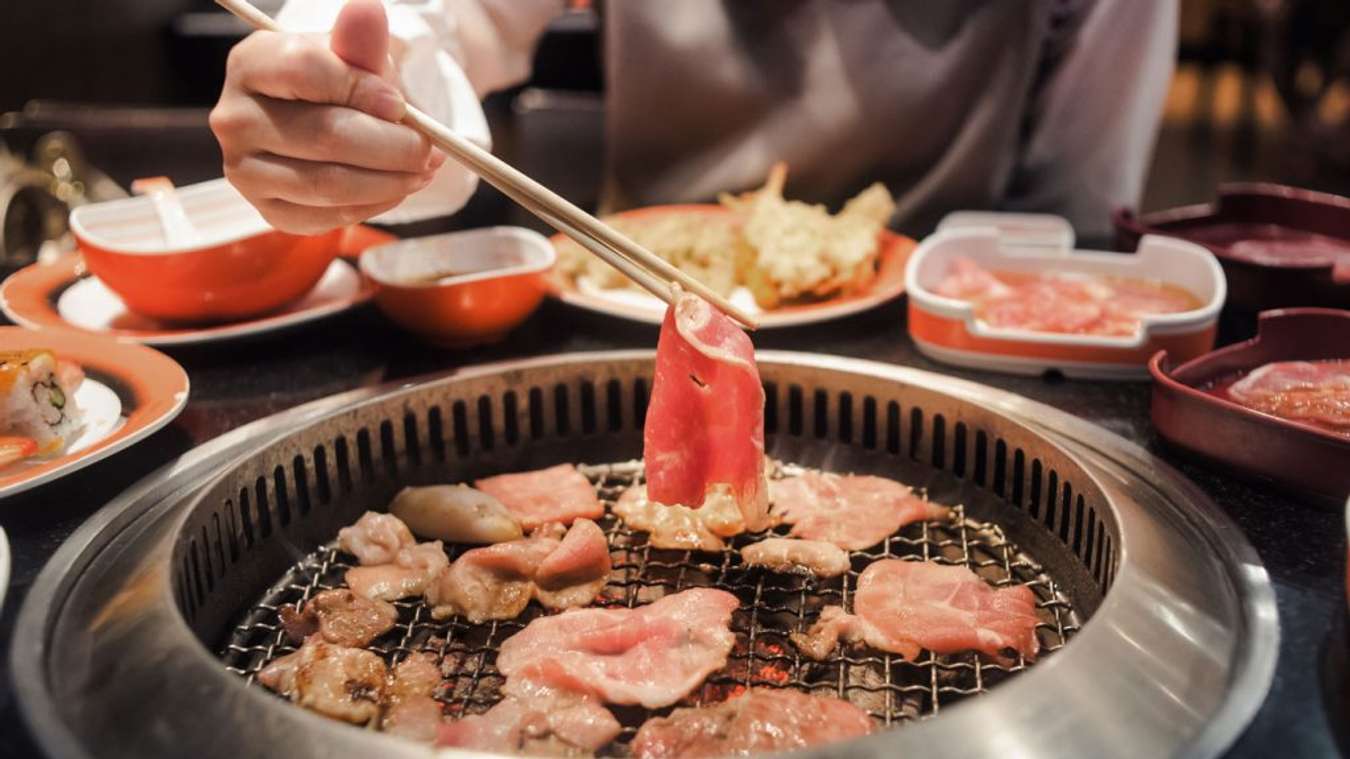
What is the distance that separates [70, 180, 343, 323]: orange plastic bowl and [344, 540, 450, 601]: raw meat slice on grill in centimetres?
88

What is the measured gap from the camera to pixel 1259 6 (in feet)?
29.5

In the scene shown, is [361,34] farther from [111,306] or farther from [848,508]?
[111,306]

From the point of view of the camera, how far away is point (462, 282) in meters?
2.40

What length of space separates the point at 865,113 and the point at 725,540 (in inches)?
78.7

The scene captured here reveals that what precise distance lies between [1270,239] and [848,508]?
1.57 meters

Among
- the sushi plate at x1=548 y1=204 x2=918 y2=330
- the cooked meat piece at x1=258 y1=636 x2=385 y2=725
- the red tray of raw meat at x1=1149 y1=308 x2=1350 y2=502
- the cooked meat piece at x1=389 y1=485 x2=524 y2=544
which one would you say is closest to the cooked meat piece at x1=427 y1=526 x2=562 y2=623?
the cooked meat piece at x1=389 y1=485 x2=524 y2=544

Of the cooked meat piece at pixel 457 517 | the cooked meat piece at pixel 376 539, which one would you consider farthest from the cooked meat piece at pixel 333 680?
the cooked meat piece at pixel 457 517

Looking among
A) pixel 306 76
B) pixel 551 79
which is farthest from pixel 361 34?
pixel 551 79

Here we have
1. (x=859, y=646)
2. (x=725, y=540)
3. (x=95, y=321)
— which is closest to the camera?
(x=859, y=646)

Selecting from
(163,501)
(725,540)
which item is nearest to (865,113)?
(725,540)

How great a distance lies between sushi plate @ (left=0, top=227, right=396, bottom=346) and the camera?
8.04 feet

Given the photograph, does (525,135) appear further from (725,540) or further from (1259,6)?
(1259,6)

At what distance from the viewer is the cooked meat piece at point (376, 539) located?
1.95 m

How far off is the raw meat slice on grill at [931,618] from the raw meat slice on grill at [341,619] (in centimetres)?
68
